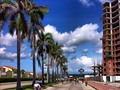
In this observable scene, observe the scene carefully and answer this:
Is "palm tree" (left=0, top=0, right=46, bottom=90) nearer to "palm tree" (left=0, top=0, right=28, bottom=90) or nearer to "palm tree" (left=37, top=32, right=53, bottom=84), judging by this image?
"palm tree" (left=0, top=0, right=28, bottom=90)

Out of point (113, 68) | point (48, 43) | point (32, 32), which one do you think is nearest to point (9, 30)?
point (32, 32)

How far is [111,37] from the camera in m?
165

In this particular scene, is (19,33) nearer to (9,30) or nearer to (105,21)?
(9,30)

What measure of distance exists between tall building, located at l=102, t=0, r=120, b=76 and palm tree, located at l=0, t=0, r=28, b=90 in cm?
11974

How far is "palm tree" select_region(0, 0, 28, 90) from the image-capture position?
40.8 meters

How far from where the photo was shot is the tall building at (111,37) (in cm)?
15932

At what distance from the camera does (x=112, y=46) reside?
16450cm

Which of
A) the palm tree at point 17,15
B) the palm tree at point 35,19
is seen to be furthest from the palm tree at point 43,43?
the palm tree at point 17,15

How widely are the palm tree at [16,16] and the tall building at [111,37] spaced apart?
120 metres

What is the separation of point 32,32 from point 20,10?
16.9 meters

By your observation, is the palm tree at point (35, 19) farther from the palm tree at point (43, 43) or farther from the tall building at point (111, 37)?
the tall building at point (111, 37)

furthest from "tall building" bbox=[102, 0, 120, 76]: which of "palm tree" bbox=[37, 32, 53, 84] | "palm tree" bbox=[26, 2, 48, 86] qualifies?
"palm tree" bbox=[26, 2, 48, 86]

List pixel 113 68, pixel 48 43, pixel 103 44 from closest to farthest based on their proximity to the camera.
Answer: pixel 48 43
pixel 113 68
pixel 103 44

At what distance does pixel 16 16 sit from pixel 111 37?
126558 millimetres
